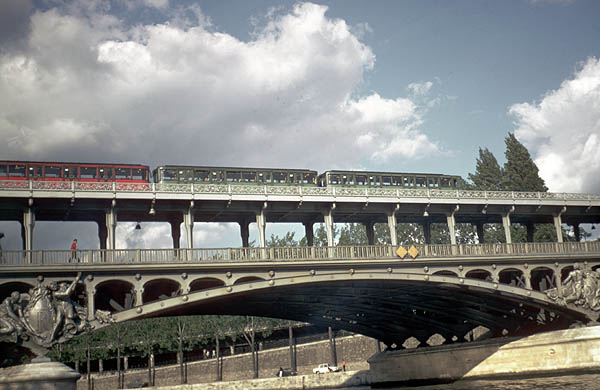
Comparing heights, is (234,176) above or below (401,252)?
above

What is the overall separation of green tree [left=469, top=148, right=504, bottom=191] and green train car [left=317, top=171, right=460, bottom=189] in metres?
32.4

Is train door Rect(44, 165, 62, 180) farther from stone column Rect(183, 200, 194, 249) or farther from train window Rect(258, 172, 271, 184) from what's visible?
train window Rect(258, 172, 271, 184)

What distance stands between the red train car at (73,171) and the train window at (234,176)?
7.41 meters

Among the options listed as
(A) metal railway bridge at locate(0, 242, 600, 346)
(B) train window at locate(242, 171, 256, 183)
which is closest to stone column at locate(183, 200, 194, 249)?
(A) metal railway bridge at locate(0, 242, 600, 346)

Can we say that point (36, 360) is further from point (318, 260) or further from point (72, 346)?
point (72, 346)

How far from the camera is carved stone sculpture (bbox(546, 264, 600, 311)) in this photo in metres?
57.0

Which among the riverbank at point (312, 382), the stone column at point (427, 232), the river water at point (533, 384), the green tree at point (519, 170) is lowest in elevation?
the riverbank at point (312, 382)

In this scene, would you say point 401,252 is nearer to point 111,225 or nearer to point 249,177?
point 249,177

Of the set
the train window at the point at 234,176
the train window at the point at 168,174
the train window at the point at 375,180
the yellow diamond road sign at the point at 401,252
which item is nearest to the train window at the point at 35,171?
the train window at the point at 168,174

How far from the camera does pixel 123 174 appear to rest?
2083 inches

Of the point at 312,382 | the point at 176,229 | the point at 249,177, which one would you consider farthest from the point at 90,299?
the point at 312,382

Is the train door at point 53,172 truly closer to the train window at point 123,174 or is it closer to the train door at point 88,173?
Answer: the train door at point 88,173

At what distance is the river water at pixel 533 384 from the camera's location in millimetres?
47903

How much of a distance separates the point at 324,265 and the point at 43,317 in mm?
19453
